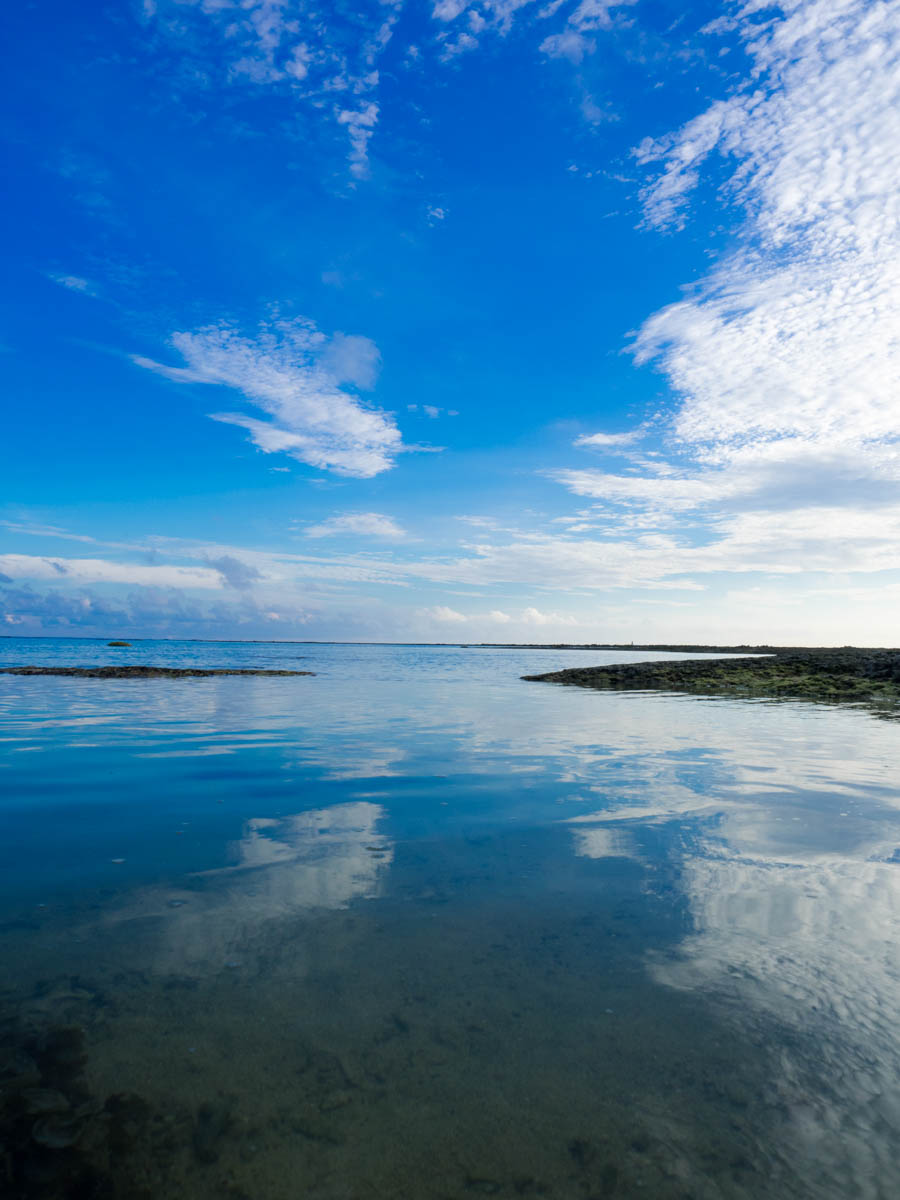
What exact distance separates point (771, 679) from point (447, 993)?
38.4m

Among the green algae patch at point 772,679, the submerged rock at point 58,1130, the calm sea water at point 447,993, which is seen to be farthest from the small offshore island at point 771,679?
the submerged rock at point 58,1130

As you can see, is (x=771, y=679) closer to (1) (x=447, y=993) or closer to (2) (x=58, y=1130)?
(1) (x=447, y=993)

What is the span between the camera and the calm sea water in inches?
119

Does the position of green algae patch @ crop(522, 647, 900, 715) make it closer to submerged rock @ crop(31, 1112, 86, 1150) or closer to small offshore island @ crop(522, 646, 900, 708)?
small offshore island @ crop(522, 646, 900, 708)

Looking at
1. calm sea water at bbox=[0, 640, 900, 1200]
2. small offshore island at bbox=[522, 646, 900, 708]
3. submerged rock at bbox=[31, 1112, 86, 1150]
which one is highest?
small offshore island at bbox=[522, 646, 900, 708]

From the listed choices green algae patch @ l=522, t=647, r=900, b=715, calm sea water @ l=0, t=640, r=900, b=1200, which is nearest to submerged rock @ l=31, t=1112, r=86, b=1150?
calm sea water @ l=0, t=640, r=900, b=1200

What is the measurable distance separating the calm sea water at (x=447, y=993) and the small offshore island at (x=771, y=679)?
75.9ft

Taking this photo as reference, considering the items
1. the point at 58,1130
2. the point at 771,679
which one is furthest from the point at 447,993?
the point at 771,679

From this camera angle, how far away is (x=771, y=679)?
124ft

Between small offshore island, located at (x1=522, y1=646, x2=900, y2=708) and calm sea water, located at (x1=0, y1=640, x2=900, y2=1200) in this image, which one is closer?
calm sea water, located at (x1=0, y1=640, x2=900, y2=1200)

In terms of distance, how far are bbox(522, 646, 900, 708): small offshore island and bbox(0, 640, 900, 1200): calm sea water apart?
23146 mm

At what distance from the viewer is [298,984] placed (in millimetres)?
4453

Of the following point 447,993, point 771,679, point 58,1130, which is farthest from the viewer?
point 771,679

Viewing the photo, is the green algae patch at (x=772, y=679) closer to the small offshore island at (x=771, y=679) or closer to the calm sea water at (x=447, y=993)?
the small offshore island at (x=771, y=679)
